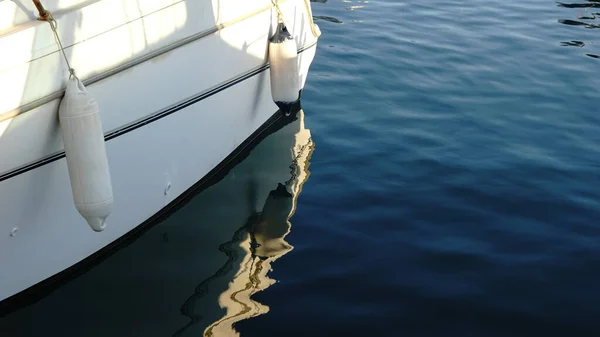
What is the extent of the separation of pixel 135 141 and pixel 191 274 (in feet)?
3.64

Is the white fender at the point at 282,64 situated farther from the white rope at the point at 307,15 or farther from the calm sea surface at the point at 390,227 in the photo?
the calm sea surface at the point at 390,227

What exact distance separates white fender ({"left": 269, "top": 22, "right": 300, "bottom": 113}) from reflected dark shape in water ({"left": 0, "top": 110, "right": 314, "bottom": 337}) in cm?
83

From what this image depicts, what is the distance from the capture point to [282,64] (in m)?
7.59

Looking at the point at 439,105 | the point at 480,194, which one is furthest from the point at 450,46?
the point at 480,194

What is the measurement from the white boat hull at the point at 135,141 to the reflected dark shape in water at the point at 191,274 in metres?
0.21

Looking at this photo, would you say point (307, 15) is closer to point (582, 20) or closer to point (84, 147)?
point (84, 147)

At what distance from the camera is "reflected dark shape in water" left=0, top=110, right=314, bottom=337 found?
17.5ft

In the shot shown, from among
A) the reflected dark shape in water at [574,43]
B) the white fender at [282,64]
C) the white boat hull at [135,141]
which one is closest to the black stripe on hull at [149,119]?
the white boat hull at [135,141]

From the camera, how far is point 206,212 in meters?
6.90

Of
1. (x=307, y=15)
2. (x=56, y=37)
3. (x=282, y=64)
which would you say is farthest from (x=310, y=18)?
(x=56, y=37)

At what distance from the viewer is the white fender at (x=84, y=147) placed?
191 inches

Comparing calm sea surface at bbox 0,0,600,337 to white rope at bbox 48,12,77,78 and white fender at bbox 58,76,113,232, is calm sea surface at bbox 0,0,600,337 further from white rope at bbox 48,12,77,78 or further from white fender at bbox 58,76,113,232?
white rope at bbox 48,12,77,78

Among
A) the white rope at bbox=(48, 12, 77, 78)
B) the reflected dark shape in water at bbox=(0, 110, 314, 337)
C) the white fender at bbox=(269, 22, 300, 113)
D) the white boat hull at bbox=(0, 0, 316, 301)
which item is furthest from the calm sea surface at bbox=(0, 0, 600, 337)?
the white rope at bbox=(48, 12, 77, 78)

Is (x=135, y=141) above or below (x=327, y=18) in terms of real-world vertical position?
above
